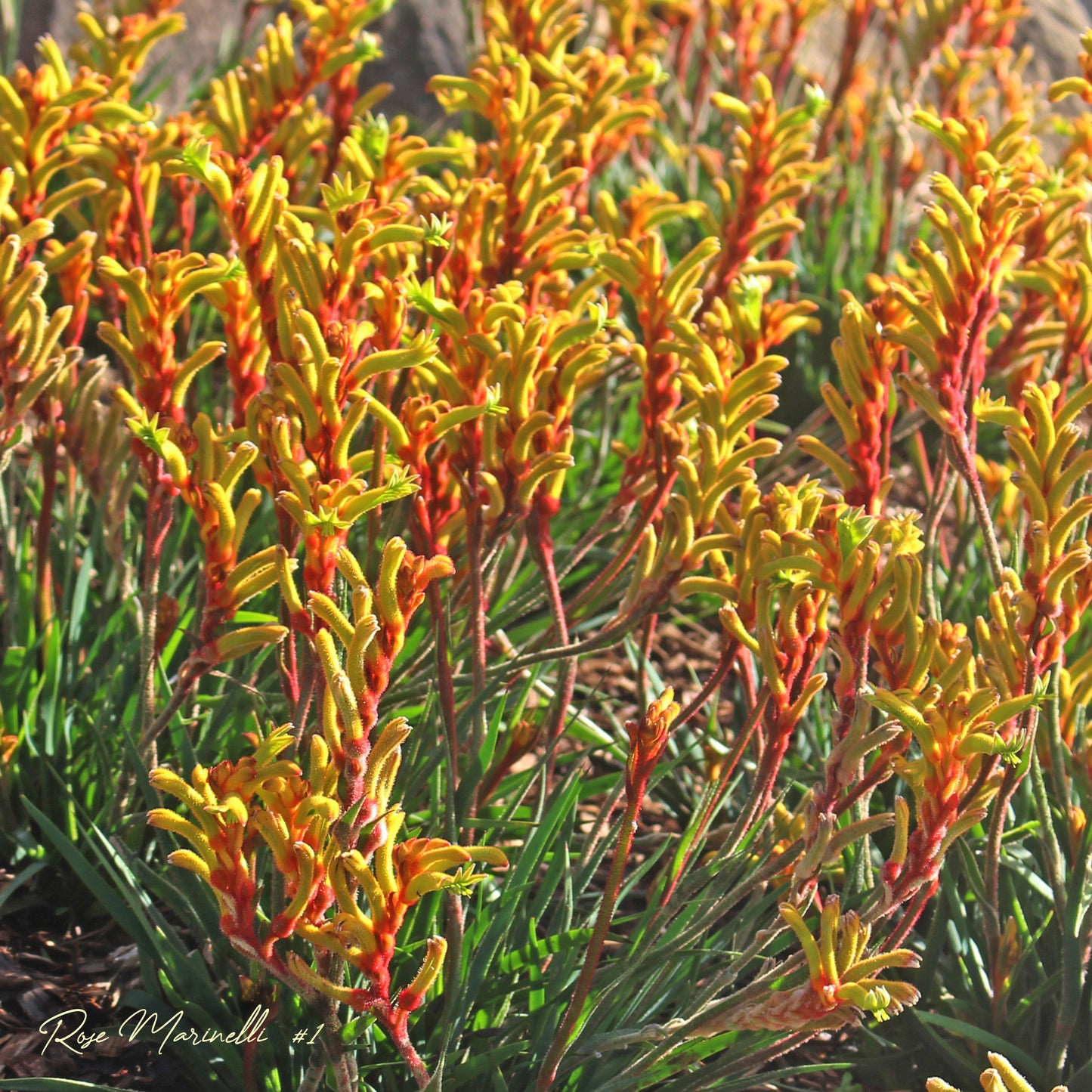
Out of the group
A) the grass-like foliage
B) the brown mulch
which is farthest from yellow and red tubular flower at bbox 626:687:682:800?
the brown mulch

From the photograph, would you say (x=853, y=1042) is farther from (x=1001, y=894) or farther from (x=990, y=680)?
(x=990, y=680)

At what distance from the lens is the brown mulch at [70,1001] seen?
188 centimetres

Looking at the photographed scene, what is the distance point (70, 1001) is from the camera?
1974mm

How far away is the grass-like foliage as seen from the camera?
143 cm

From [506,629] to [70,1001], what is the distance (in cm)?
116

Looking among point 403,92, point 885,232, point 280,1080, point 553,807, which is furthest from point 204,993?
point 403,92

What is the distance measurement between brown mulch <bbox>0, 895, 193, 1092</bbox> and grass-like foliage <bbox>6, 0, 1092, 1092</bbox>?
0.05 m

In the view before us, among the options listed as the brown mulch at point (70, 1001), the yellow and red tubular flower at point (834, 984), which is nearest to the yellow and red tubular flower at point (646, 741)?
the yellow and red tubular flower at point (834, 984)

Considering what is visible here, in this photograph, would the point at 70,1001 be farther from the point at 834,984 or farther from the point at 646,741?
the point at 834,984

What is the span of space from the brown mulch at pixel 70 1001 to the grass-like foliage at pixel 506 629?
0.17 feet

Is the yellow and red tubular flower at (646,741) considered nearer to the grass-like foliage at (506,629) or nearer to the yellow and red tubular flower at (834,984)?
the grass-like foliage at (506,629)

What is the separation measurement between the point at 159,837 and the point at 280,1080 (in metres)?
0.48

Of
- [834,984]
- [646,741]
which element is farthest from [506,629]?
[834,984]

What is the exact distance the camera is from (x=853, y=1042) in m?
2.20
